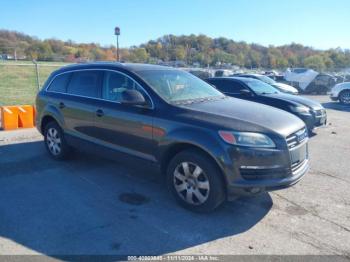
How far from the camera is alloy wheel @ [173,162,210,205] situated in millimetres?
3834

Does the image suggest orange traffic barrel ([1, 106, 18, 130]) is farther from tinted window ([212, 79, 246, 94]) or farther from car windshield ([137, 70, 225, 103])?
tinted window ([212, 79, 246, 94])

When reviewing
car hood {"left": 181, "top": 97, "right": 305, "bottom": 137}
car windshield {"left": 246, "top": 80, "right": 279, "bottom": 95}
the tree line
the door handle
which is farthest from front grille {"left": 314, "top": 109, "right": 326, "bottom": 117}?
the tree line

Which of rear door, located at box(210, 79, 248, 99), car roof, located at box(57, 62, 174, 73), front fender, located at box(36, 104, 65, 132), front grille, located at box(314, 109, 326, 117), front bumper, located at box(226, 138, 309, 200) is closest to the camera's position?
front bumper, located at box(226, 138, 309, 200)

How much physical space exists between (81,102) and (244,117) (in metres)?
2.72

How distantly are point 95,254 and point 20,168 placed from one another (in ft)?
10.3

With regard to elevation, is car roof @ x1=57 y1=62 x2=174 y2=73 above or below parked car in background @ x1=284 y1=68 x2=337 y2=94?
above

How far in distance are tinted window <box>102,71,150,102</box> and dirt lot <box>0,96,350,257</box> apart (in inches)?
52.2

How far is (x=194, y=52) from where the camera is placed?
104 metres

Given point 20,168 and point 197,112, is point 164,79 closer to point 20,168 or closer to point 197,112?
point 197,112

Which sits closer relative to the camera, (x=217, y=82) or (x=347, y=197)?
(x=347, y=197)

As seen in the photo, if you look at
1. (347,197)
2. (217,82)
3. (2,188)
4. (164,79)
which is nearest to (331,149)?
(347,197)

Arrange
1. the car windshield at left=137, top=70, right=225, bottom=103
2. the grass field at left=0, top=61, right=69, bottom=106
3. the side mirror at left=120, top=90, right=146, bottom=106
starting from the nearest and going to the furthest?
the side mirror at left=120, top=90, right=146, bottom=106 < the car windshield at left=137, top=70, right=225, bottom=103 < the grass field at left=0, top=61, right=69, bottom=106

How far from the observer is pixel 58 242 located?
129 inches

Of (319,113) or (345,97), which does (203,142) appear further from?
(345,97)
